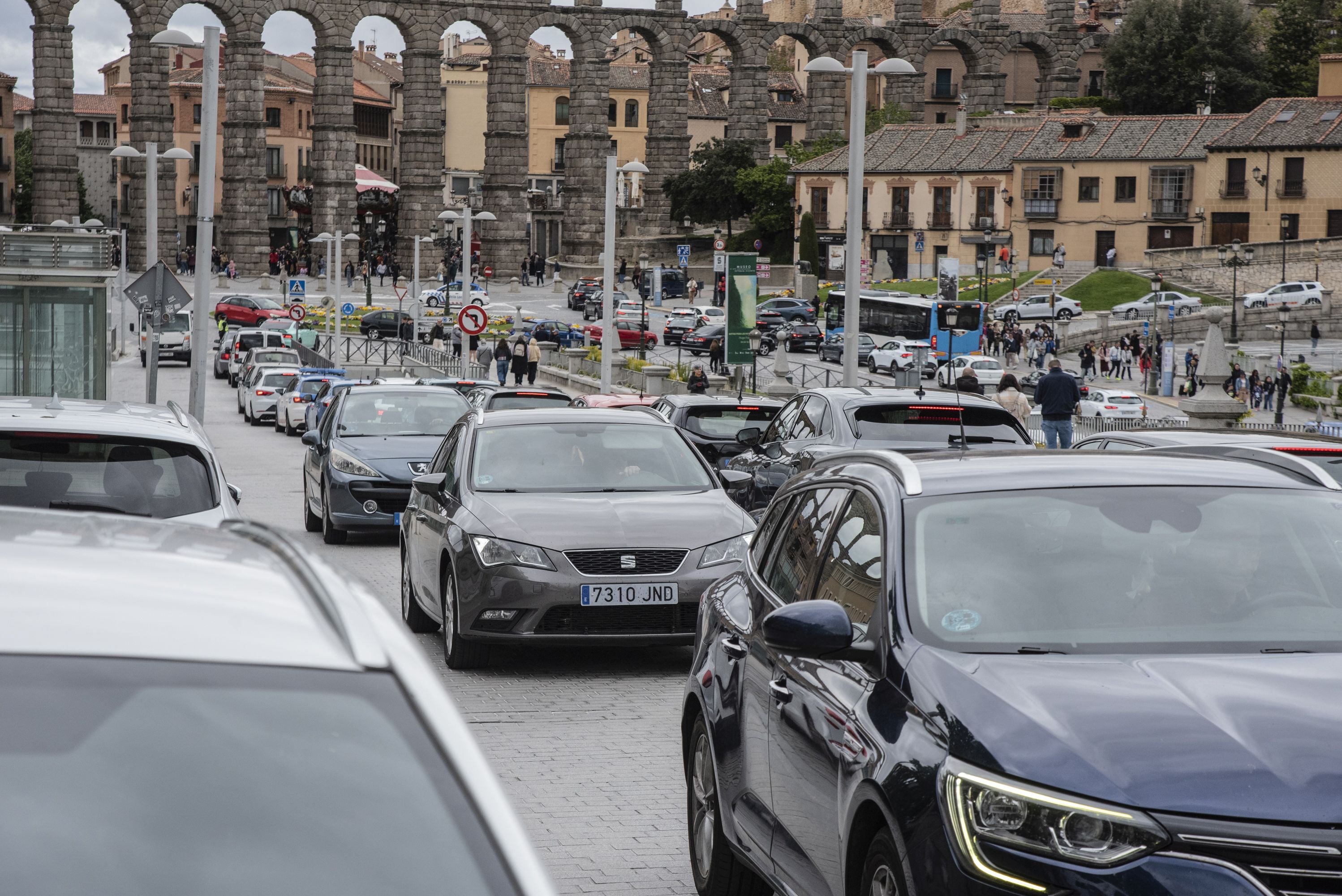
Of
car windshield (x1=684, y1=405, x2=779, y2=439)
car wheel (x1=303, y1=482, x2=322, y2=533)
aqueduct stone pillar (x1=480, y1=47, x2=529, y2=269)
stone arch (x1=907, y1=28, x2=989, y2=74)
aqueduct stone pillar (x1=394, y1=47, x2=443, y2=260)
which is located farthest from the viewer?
stone arch (x1=907, y1=28, x2=989, y2=74)

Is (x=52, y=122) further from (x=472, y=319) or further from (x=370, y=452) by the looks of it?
(x=370, y=452)

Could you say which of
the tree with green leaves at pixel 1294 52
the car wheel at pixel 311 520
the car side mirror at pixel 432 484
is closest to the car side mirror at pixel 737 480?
the car side mirror at pixel 432 484

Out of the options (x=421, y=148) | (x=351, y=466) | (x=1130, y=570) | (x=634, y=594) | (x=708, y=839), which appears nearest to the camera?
(x=1130, y=570)

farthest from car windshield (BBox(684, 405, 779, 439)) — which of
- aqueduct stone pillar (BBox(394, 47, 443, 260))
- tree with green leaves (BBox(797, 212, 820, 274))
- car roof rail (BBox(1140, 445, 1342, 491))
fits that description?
aqueduct stone pillar (BBox(394, 47, 443, 260))

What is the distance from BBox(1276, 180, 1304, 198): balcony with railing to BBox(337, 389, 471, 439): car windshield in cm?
7289

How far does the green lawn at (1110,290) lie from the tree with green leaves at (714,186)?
81.9 ft

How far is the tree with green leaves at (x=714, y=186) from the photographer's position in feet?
339

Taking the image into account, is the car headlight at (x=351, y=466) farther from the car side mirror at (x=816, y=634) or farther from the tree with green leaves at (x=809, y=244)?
the tree with green leaves at (x=809, y=244)

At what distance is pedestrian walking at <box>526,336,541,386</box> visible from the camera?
Result: 50.9 m

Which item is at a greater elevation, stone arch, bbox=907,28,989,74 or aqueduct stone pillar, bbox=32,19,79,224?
stone arch, bbox=907,28,989,74

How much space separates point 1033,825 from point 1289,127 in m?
87.5

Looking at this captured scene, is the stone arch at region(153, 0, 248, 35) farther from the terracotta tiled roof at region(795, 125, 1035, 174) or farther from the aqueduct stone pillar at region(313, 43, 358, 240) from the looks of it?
the terracotta tiled roof at region(795, 125, 1035, 174)

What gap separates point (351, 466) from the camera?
56.7 feet

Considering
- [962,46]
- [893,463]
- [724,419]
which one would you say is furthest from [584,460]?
[962,46]
